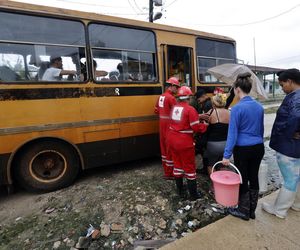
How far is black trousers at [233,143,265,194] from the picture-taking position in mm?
2752

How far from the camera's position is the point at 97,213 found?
330 centimetres

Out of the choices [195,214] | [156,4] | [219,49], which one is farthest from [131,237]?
[156,4]

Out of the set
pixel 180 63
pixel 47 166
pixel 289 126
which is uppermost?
pixel 180 63

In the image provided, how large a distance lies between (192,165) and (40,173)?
2598mm

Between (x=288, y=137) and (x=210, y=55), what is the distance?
346cm

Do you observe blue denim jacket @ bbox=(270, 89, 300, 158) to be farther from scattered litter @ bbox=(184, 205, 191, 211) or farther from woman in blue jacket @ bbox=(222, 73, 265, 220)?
scattered litter @ bbox=(184, 205, 191, 211)

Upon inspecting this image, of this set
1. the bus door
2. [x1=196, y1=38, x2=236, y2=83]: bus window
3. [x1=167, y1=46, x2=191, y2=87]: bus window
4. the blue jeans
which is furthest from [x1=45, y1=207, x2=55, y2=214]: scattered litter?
[x1=196, y1=38, x2=236, y2=83]: bus window

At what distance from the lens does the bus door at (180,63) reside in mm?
5250

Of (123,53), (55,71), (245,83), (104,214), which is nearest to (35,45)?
(55,71)

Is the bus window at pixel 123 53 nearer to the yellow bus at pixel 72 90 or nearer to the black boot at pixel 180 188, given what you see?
the yellow bus at pixel 72 90

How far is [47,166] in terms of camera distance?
4.05 meters

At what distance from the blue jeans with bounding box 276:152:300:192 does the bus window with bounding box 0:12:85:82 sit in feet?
11.0

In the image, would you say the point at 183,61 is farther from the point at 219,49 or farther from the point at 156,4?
the point at 156,4

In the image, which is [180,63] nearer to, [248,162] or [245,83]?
[245,83]
